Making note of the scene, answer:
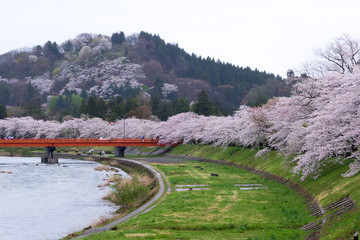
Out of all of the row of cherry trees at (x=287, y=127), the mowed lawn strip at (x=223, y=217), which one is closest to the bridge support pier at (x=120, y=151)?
the row of cherry trees at (x=287, y=127)

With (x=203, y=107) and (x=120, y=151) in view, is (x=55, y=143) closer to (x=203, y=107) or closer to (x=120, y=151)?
(x=120, y=151)

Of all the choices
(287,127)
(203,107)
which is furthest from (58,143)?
(287,127)

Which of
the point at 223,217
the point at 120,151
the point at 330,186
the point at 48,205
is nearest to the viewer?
the point at 223,217

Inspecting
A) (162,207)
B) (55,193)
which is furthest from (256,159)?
(162,207)

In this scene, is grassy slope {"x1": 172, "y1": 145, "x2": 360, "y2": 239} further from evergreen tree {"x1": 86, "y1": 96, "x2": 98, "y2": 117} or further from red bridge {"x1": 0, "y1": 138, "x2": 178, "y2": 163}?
evergreen tree {"x1": 86, "y1": 96, "x2": 98, "y2": 117}

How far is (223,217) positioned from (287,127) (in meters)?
21.6

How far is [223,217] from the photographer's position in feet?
87.4

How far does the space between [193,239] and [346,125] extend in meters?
14.5

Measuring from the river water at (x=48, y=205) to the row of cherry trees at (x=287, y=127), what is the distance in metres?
17.2

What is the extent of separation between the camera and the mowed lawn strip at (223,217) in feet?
74.6

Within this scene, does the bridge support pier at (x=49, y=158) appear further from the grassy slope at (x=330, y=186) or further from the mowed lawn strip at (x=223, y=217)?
the mowed lawn strip at (x=223, y=217)

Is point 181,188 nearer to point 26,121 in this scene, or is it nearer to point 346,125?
point 346,125

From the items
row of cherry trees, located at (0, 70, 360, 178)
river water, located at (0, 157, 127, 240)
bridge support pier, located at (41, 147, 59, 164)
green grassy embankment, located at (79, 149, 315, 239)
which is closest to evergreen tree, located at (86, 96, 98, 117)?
row of cherry trees, located at (0, 70, 360, 178)

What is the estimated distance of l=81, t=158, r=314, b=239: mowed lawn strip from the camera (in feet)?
74.6
